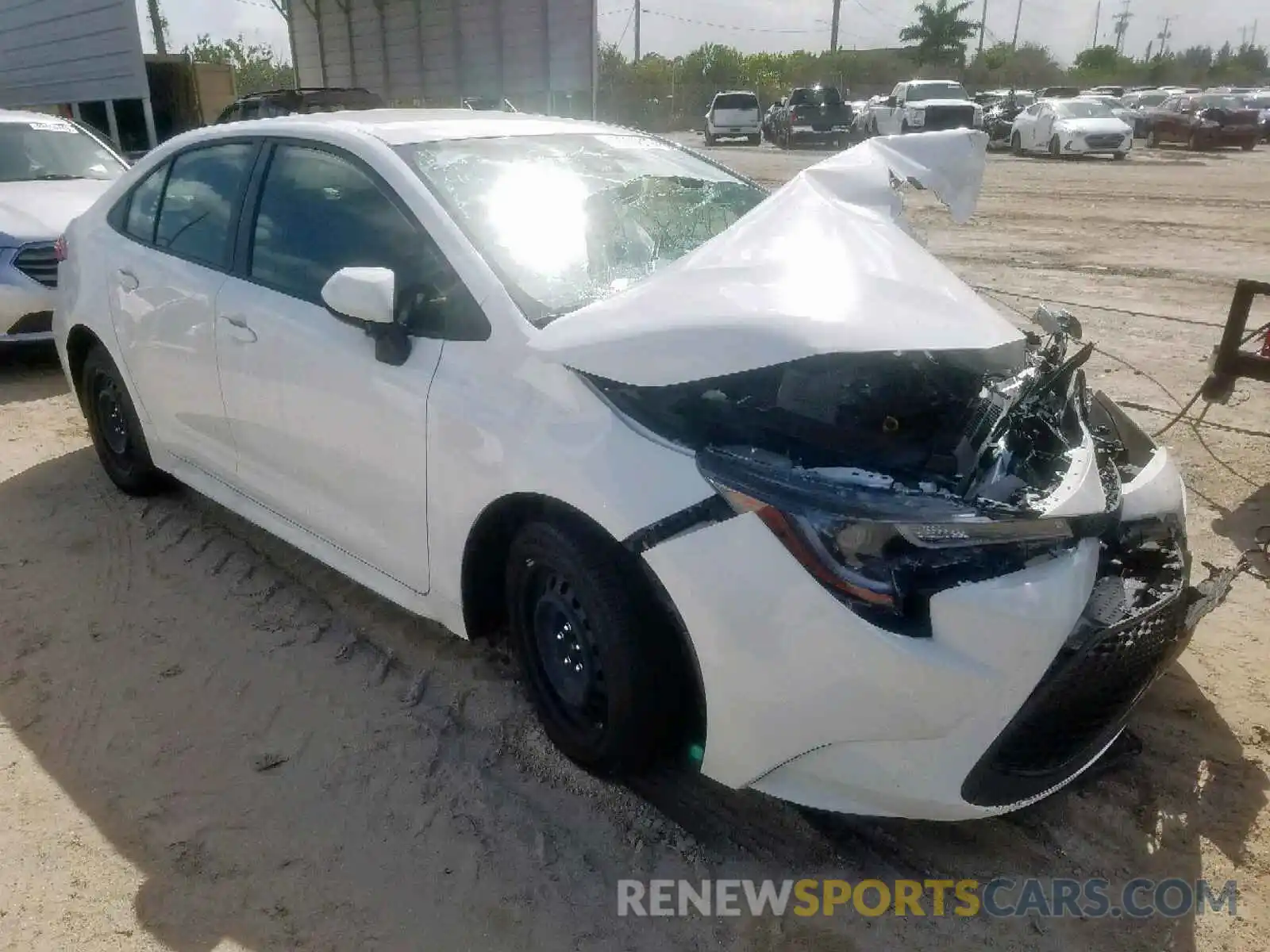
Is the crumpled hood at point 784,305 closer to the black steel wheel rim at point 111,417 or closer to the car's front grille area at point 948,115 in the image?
the black steel wheel rim at point 111,417

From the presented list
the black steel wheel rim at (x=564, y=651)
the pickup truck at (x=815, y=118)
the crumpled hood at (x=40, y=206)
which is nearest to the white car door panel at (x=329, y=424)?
the black steel wheel rim at (x=564, y=651)

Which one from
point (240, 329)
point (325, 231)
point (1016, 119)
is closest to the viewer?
point (325, 231)

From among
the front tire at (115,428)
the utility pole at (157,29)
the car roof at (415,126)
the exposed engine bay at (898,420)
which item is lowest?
the front tire at (115,428)

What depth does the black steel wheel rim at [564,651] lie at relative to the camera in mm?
2520

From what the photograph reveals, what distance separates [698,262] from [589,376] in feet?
1.72

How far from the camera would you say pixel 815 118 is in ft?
90.3

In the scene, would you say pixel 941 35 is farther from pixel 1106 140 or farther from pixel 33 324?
pixel 33 324

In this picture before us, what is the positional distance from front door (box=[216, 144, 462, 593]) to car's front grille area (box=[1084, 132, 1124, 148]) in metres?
23.5

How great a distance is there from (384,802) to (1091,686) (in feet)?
5.97

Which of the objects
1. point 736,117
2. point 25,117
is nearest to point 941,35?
point 736,117

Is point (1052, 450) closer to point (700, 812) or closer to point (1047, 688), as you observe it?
point (1047, 688)

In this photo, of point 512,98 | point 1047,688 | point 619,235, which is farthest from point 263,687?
point 512,98

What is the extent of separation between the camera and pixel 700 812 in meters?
2.58

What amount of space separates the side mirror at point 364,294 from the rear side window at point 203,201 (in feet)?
3.57
